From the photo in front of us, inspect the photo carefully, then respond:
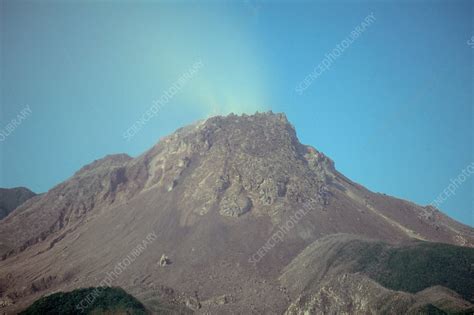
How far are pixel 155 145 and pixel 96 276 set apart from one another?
204 feet

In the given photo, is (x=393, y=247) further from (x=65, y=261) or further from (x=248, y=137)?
(x=65, y=261)

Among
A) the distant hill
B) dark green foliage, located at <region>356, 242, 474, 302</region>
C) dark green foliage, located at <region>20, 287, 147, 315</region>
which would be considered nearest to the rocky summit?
dark green foliage, located at <region>356, 242, 474, 302</region>

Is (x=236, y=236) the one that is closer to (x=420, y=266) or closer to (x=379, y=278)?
(x=379, y=278)

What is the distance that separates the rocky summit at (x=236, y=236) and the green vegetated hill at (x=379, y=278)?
0.22 metres

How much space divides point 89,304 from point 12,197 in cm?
13046

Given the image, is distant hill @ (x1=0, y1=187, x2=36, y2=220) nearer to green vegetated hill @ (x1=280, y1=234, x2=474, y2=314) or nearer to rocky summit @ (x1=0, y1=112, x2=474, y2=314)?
rocky summit @ (x1=0, y1=112, x2=474, y2=314)

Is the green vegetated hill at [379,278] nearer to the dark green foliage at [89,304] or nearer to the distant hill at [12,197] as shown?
the dark green foliage at [89,304]

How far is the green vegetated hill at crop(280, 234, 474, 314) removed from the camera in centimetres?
4187

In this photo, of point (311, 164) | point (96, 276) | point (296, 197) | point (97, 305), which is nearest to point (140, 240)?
point (96, 276)

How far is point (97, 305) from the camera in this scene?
44.5 meters

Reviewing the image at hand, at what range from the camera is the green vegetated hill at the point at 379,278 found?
137 ft

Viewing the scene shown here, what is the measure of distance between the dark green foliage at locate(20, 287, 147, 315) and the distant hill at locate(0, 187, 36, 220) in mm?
115951

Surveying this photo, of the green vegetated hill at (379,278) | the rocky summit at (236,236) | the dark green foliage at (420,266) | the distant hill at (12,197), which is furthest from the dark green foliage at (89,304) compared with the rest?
the distant hill at (12,197)

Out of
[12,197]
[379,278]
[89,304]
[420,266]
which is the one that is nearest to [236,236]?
[379,278]
